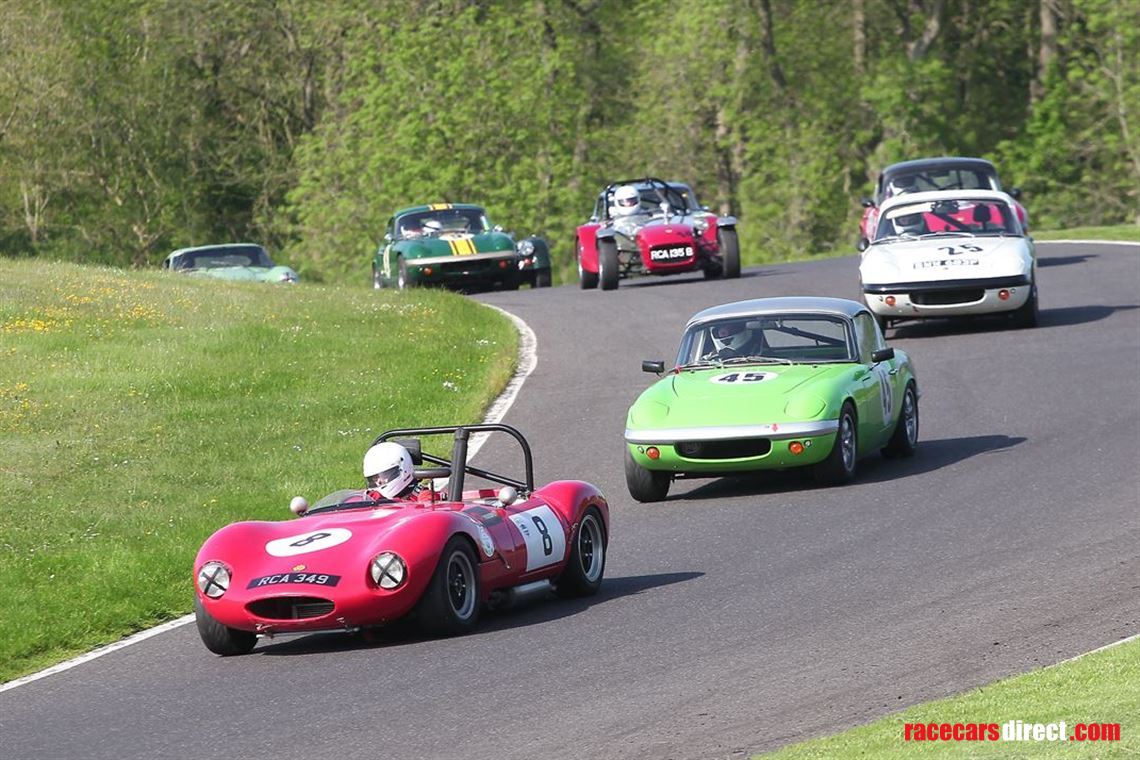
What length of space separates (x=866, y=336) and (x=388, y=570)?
7066mm

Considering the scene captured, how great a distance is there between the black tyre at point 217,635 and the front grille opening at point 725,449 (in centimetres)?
478

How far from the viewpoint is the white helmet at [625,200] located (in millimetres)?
31812

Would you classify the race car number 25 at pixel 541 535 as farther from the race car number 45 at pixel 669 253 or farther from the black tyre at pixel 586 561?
the race car number 45 at pixel 669 253

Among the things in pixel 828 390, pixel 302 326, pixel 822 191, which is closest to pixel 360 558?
pixel 828 390

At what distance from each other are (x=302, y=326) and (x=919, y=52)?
3620 cm

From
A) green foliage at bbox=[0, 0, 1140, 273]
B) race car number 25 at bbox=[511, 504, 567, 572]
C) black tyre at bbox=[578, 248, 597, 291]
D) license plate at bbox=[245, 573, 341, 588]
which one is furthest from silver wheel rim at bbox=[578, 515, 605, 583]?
green foliage at bbox=[0, 0, 1140, 273]

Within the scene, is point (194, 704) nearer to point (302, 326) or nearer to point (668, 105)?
point (302, 326)

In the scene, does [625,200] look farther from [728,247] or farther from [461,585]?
[461,585]

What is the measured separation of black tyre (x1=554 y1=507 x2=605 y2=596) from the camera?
11188 mm

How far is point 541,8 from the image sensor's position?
195ft

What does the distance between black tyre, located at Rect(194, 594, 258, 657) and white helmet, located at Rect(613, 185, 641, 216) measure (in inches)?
869

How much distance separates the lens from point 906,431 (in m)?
16.0

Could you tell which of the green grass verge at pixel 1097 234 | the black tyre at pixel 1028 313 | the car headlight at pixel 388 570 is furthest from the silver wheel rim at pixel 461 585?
the green grass verge at pixel 1097 234

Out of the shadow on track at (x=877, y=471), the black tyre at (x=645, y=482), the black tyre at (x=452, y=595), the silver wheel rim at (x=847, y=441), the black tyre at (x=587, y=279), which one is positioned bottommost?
the black tyre at (x=587, y=279)
